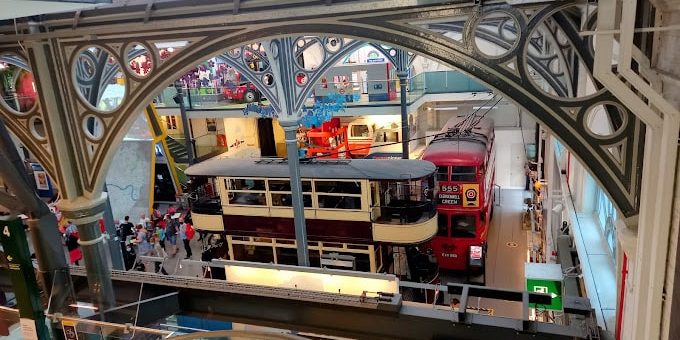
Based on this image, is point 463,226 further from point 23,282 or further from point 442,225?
point 23,282

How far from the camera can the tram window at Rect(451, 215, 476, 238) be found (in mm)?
12492

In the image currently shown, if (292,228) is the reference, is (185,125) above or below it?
above

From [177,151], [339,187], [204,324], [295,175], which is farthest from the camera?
[177,151]

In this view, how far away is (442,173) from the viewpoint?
1261 cm

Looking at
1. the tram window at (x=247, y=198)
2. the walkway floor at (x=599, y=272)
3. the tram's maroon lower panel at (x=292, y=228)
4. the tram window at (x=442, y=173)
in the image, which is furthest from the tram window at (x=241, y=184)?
the walkway floor at (x=599, y=272)

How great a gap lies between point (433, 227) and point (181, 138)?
1436cm

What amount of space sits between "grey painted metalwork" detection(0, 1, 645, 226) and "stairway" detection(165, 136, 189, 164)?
13716 millimetres

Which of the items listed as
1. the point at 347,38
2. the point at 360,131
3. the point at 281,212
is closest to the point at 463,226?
the point at 281,212

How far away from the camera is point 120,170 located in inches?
733

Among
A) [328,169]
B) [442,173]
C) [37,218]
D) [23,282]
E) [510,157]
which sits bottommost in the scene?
[510,157]

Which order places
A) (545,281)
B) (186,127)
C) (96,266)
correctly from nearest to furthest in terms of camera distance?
1. (545,281)
2. (96,266)
3. (186,127)

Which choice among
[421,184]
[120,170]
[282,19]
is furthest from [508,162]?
[282,19]

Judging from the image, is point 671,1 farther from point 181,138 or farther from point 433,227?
point 181,138

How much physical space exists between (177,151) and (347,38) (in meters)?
16.6
